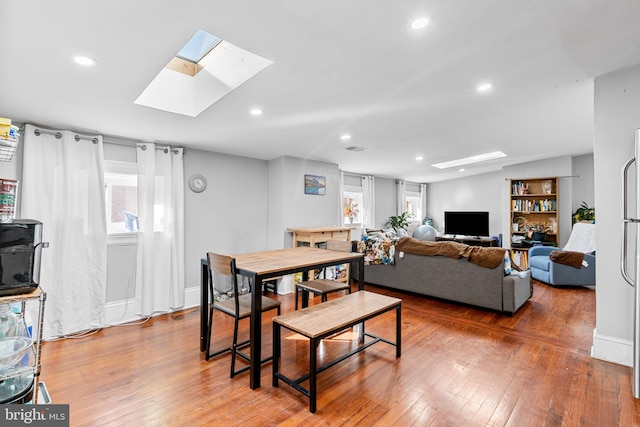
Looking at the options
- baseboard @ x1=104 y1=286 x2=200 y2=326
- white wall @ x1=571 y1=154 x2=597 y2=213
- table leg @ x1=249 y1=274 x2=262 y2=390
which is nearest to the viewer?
table leg @ x1=249 y1=274 x2=262 y2=390

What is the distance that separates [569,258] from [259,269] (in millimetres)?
4944

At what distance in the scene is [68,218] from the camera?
3.04 metres

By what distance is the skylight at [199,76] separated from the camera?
2.21 metres

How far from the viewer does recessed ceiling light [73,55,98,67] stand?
176cm

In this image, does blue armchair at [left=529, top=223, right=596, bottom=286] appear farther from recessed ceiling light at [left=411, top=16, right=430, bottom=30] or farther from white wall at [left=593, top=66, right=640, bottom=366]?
recessed ceiling light at [left=411, top=16, right=430, bottom=30]

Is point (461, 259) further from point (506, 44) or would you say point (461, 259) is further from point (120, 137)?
point (120, 137)

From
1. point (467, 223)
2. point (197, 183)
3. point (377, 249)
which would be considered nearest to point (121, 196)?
point (197, 183)

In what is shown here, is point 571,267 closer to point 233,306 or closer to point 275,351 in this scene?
point 275,351

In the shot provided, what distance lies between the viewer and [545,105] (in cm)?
297

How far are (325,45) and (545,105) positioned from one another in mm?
2499

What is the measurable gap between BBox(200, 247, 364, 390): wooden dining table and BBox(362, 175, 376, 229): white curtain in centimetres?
358

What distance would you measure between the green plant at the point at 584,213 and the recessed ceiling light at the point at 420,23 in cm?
615

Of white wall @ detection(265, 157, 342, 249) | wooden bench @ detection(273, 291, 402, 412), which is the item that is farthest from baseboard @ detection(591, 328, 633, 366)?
white wall @ detection(265, 157, 342, 249)

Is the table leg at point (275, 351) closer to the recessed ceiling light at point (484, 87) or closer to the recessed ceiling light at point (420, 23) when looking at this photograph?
the recessed ceiling light at point (420, 23)
